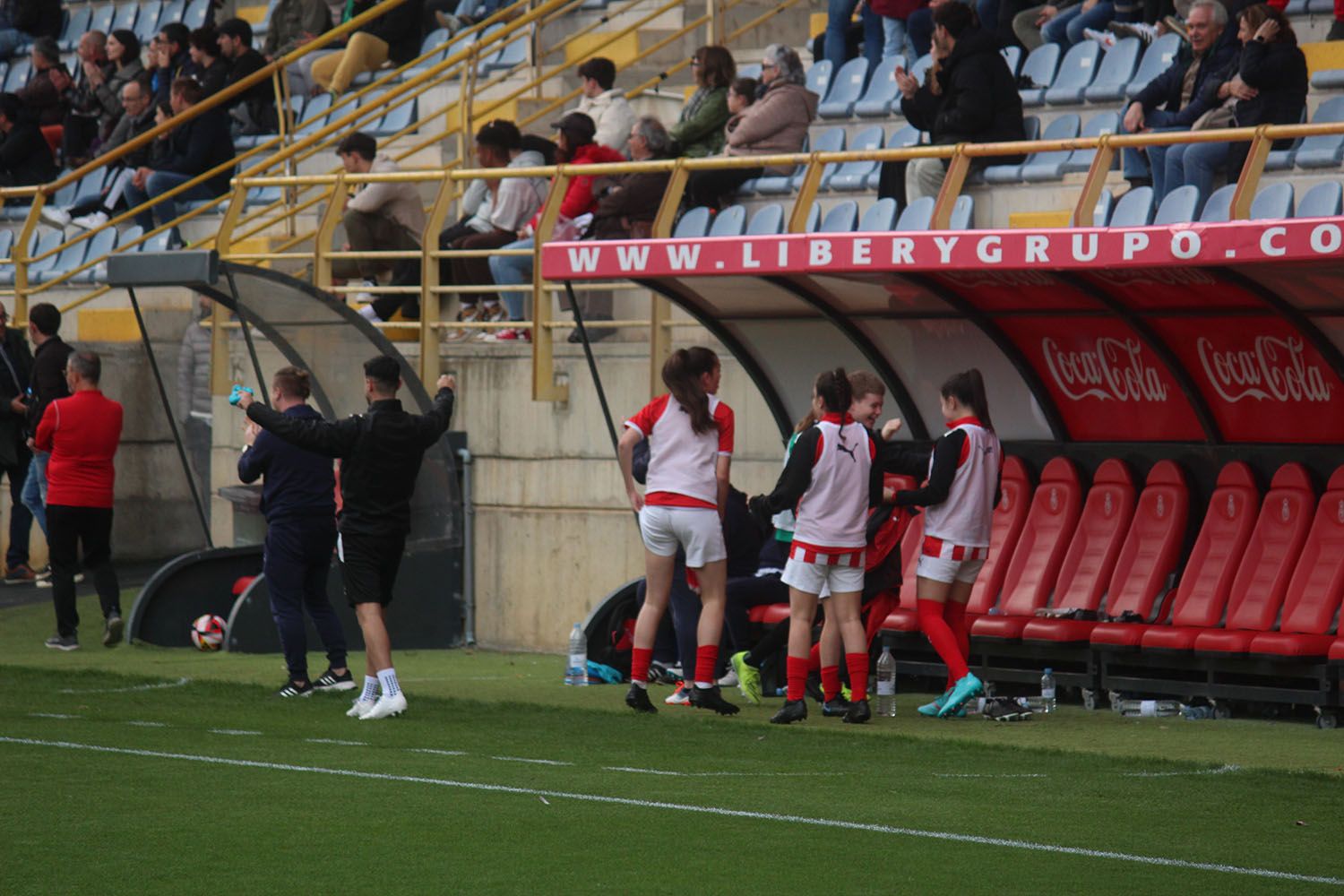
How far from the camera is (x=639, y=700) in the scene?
10.7 m

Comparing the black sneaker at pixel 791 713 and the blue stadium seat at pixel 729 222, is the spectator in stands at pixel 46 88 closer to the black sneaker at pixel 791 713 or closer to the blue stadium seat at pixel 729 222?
the blue stadium seat at pixel 729 222

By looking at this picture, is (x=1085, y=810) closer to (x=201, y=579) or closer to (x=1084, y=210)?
(x=1084, y=210)

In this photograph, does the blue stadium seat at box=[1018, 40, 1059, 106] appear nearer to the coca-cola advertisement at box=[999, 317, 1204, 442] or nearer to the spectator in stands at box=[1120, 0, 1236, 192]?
the spectator in stands at box=[1120, 0, 1236, 192]

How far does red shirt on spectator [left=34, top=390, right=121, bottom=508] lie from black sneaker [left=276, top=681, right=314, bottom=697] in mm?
3304

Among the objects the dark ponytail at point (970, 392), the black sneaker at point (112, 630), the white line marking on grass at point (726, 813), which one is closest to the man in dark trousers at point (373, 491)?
the white line marking on grass at point (726, 813)

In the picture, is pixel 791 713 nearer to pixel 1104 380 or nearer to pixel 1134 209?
pixel 1104 380

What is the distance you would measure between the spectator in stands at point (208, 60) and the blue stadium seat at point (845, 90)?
22.0 ft

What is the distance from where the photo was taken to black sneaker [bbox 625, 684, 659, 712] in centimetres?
1072

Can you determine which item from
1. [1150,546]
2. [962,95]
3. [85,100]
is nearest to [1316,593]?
[1150,546]

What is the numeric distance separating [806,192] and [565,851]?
697 cm

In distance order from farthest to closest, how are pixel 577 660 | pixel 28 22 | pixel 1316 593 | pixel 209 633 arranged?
pixel 28 22 < pixel 209 633 < pixel 577 660 < pixel 1316 593

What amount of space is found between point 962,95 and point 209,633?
616 cm

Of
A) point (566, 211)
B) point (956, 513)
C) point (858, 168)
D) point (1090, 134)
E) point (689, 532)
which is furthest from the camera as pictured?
point (858, 168)

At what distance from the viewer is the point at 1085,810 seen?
25.1 feet
